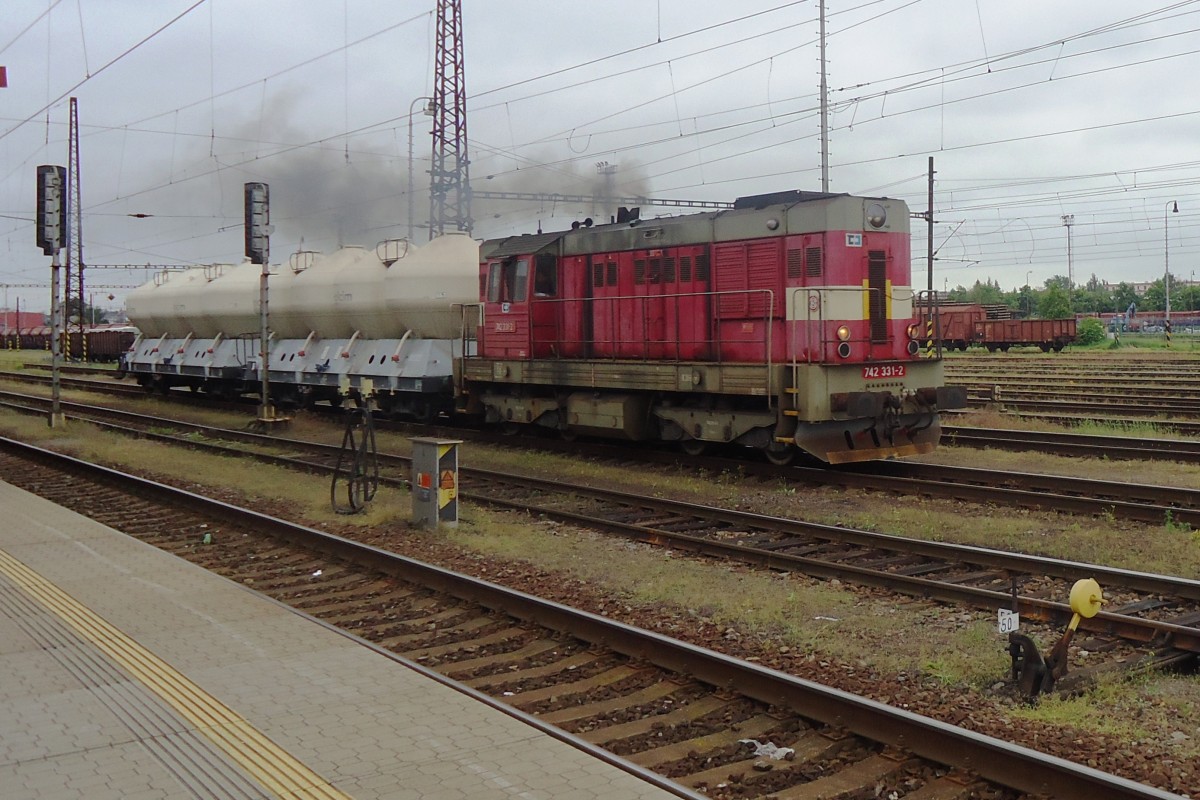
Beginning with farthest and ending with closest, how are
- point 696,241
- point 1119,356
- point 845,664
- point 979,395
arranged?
point 1119,356 < point 979,395 < point 696,241 < point 845,664

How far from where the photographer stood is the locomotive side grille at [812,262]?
536 inches

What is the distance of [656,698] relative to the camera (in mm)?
5910

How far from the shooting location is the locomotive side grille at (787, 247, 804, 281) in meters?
13.8

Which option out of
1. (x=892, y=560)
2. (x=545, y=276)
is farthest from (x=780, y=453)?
(x=545, y=276)

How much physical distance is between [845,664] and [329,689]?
3.10 meters

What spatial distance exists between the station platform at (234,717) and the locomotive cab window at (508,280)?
10.4 metres

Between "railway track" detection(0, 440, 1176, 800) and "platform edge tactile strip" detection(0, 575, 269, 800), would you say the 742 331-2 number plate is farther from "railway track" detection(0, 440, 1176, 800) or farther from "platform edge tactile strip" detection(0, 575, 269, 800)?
"platform edge tactile strip" detection(0, 575, 269, 800)

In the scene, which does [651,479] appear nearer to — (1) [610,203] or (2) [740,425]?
(2) [740,425]

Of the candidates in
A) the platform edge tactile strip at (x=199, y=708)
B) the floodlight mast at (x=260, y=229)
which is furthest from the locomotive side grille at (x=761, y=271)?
the floodlight mast at (x=260, y=229)

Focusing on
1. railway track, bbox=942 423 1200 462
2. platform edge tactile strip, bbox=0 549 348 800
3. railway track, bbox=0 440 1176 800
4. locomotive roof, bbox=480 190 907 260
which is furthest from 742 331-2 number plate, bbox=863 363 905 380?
platform edge tactile strip, bbox=0 549 348 800

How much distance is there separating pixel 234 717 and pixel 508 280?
13412 millimetres

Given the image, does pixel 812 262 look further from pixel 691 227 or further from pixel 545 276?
pixel 545 276

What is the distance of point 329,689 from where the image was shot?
5824 mm

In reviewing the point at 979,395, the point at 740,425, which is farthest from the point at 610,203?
the point at 740,425
